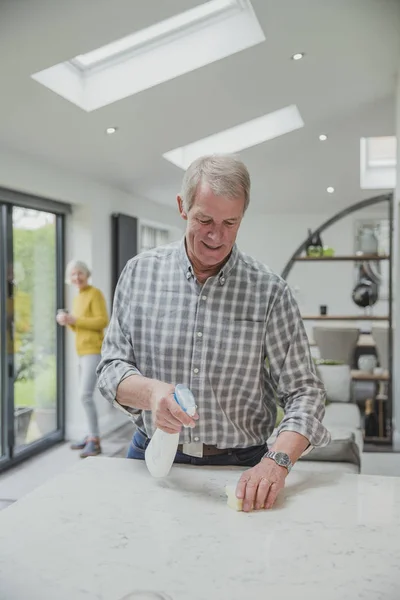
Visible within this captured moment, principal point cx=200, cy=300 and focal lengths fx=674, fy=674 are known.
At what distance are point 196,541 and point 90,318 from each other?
4316mm

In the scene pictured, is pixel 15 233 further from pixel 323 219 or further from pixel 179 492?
pixel 323 219

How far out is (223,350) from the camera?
1472 mm

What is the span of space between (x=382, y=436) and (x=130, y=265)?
4571 millimetres

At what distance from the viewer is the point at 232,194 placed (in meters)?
1.36

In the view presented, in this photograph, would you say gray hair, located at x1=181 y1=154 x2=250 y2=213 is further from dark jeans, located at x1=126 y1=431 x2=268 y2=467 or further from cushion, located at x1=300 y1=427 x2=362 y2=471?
cushion, located at x1=300 y1=427 x2=362 y2=471

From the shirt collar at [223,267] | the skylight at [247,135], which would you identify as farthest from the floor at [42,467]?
the shirt collar at [223,267]

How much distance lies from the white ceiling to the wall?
13cm

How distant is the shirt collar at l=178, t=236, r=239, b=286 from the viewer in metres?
1.51

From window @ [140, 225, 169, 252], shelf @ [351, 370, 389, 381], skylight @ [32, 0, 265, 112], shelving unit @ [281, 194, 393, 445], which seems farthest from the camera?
window @ [140, 225, 169, 252]

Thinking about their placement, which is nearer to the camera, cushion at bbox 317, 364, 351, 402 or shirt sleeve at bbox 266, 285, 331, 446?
shirt sleeve at bbox 266, 285, 331, 446

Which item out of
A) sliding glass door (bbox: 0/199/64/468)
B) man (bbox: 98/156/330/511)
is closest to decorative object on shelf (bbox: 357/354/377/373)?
sliding glass door (bbox: 0/199/64/468)

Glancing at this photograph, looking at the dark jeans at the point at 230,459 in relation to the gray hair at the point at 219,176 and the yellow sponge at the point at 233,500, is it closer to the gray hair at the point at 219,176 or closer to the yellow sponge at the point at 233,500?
the yellow sponge at the point at 233,500

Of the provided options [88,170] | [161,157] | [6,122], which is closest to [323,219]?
[161,157]

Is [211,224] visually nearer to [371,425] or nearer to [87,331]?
[87,331]
